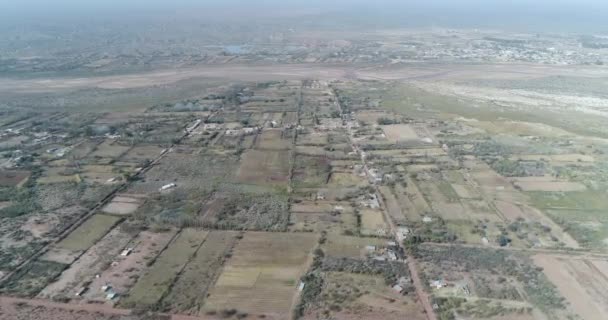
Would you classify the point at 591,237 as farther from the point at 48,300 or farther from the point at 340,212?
the point at 48,300

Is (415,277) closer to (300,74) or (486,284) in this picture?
(486,284)

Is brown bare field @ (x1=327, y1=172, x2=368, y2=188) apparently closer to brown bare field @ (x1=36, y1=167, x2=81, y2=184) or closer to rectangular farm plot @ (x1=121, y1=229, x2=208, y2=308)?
rectangular farm plot @ (x1=121, y1=229, x2=208, y2=308)

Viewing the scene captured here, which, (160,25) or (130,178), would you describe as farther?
(160,25)

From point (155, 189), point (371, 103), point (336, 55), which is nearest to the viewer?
point (155, 189)

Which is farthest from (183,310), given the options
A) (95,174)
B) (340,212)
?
(95,174)

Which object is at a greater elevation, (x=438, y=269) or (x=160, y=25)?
(x=160, y=25)

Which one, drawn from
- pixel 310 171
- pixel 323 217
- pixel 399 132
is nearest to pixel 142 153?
pixel 310 171

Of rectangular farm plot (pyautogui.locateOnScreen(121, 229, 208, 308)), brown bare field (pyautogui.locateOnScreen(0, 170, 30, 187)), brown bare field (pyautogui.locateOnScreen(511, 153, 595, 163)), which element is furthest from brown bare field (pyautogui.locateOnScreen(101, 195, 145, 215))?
brown bare field (pyautogui.locateOnScreen(511, 153, 595, 163))
